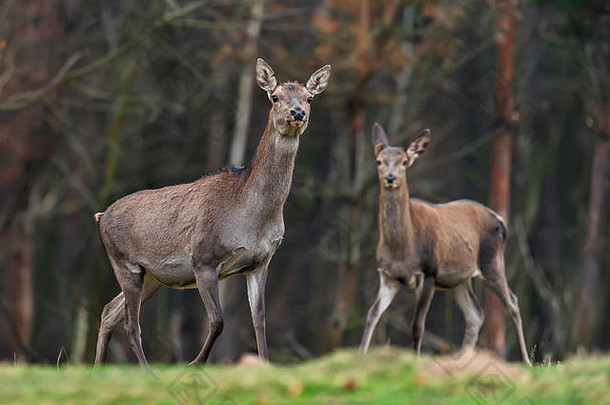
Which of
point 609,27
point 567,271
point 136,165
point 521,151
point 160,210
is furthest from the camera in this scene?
point 567,271

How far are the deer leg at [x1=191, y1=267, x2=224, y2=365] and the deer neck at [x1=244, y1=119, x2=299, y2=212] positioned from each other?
2.71ft

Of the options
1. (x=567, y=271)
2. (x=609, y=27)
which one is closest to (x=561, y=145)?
(x=567, y=271)

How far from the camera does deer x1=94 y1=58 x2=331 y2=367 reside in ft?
36.7

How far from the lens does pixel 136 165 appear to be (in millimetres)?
30391

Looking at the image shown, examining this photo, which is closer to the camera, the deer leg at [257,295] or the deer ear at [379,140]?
the deer leg at [257,295]

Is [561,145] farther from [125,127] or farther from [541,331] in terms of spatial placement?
[125,127]

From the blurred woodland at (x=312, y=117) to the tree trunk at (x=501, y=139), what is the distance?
4 centimetres

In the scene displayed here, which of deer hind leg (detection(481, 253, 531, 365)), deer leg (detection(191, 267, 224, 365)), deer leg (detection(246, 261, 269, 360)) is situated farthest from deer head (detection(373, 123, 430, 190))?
deer leg (detection(191, 267, 224, 365))

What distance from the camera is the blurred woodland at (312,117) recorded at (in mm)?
23562

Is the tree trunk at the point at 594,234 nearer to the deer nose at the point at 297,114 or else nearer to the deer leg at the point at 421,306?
the deer leg at the point at 421,306

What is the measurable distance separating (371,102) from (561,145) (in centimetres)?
1349

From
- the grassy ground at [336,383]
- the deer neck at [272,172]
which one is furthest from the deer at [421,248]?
the grassy ground at [336,383]

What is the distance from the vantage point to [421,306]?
13.6m

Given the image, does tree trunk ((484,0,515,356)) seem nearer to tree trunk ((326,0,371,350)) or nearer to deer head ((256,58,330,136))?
tree trunk ((326,0,371,350))
